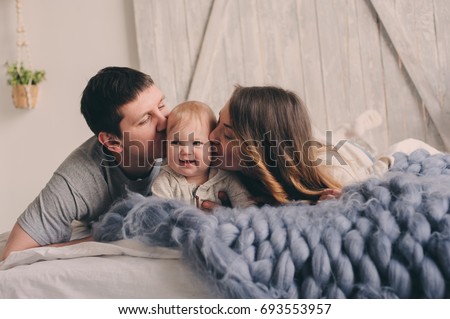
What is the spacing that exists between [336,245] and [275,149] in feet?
1.78

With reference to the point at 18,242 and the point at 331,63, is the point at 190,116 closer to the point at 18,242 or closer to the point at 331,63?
the point at 18,242

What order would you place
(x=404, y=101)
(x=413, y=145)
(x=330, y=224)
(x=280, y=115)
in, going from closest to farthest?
1. (x=330, y=224)
2. (x=280, y=115)
3. (x=413, y=145)
4. (x=404, y=101)

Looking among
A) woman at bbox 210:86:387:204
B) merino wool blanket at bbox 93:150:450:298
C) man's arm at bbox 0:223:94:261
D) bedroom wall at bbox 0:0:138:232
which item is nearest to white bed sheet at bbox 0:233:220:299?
merino wool blanket at bbox 93:150:450:298

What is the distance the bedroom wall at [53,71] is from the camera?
3333 millimetres

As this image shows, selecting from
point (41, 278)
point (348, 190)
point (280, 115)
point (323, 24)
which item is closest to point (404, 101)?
point (323, 24)

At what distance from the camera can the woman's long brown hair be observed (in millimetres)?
1534

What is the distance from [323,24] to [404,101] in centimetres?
63

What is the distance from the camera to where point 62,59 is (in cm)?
343

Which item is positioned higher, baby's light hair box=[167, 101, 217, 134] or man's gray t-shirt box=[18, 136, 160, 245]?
baby's light hair box=[167, 101, 217, 134]

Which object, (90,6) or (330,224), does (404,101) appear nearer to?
(90,6)

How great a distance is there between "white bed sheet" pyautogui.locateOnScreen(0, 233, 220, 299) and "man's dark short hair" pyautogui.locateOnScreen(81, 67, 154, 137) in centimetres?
50

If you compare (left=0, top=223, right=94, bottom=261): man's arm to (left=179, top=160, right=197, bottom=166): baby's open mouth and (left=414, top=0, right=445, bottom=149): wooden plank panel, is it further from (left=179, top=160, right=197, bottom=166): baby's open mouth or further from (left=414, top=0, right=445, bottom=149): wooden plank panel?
(left=414, top=0, right=445, bottom=149): wooden plank panel

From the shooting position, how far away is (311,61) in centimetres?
314

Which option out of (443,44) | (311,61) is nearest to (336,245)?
(311,61)
